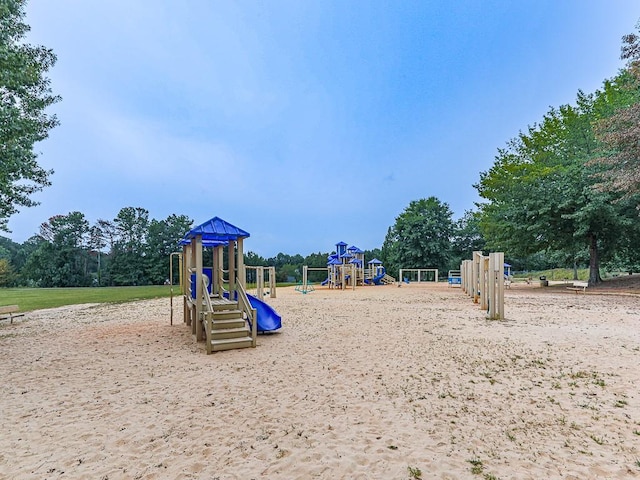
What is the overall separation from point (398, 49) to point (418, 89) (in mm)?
5865

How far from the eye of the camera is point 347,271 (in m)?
26.8

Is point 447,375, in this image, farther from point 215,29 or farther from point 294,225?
point 294,225

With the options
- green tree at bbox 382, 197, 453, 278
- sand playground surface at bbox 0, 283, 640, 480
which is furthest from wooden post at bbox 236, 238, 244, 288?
green tree at bbox 382, 197, 453, 278

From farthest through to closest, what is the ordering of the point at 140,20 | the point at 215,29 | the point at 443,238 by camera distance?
1. the point at 443,238
2. the point at 215,29
3. the point at 140,20

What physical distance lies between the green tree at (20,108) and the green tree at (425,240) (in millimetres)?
35614

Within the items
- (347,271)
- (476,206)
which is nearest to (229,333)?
(347,271)

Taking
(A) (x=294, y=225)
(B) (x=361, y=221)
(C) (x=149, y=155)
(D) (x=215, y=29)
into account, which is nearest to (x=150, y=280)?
(C) (x=149, y=155)

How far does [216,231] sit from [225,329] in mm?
2201

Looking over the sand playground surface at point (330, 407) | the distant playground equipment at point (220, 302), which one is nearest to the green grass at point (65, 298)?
the distant playground equipment at point (220, 302)

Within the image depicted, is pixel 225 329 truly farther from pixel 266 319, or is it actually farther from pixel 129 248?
pixel 129 248

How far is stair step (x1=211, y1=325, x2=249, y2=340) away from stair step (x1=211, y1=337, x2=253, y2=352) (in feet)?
0.28

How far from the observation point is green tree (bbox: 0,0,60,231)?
6.37m

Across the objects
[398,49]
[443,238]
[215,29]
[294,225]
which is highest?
[398,49]

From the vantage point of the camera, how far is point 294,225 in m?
57.9
